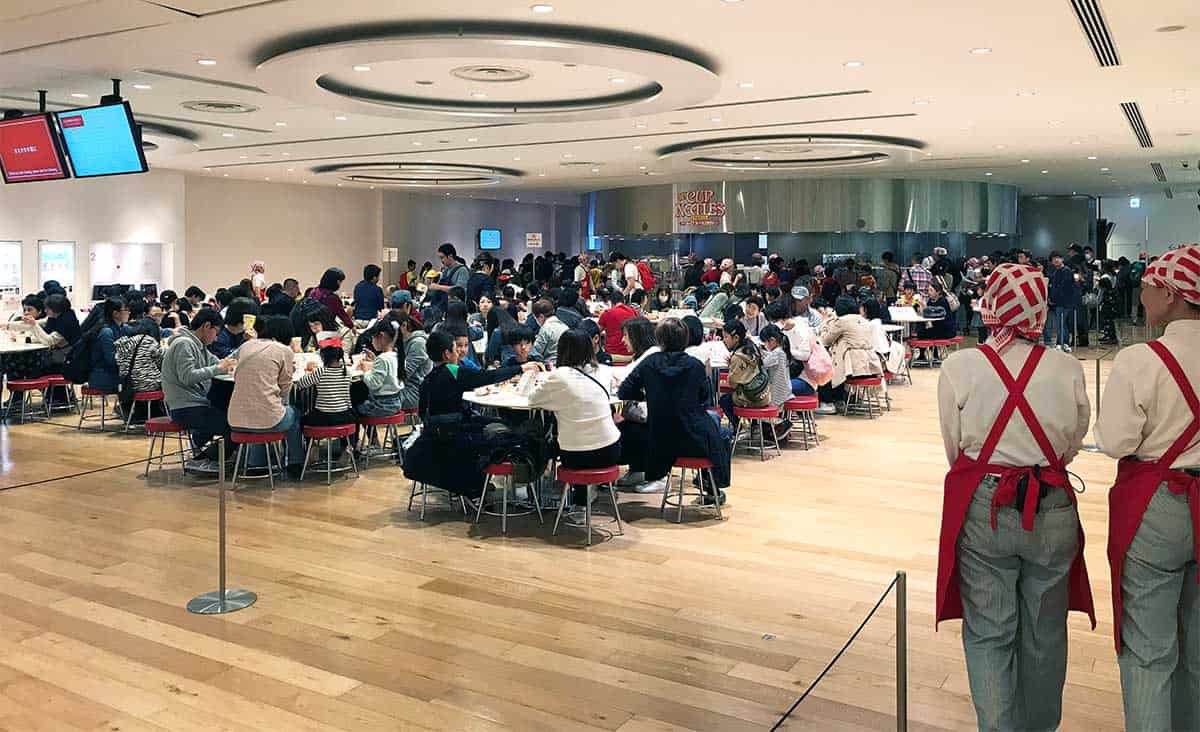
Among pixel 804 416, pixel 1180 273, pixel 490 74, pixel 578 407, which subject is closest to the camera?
pixel 1180 273

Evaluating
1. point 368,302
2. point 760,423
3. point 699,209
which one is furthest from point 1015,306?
point 699,209

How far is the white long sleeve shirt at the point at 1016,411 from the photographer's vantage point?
311 cm

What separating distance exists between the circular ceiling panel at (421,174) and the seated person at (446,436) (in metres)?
10.9

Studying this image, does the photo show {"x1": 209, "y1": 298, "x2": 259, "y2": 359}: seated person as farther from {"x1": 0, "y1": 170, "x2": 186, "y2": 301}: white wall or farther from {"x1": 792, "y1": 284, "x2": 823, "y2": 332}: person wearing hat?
{"x1": 0, "y1": 170, "x2": 186, "y2": 301}: white wall

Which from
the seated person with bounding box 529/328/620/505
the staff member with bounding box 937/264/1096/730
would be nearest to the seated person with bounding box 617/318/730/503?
the seated person with bounding box 529/328/620/505

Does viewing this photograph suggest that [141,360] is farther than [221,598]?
Yes

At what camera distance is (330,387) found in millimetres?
7957

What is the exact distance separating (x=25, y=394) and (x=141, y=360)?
3191 millimetres

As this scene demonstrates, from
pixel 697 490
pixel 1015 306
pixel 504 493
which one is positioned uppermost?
pixel 1015 306

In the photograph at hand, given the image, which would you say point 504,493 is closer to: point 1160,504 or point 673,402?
point 673,402

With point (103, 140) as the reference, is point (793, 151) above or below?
above

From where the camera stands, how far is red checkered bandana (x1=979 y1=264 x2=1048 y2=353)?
125 inches

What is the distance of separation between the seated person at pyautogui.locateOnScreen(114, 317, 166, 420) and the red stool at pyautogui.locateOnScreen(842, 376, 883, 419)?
278 inches

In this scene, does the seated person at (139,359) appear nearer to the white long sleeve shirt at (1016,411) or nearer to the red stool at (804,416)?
the red stool at (804,416)
